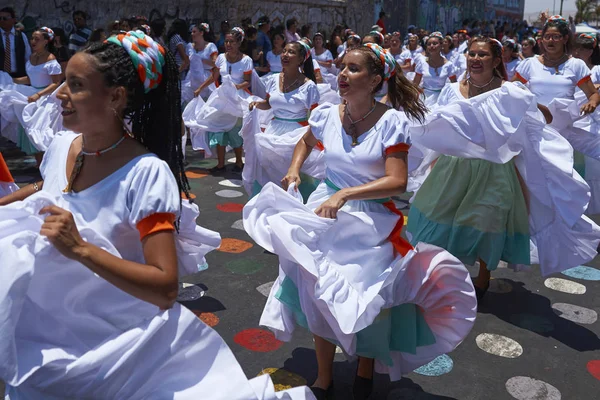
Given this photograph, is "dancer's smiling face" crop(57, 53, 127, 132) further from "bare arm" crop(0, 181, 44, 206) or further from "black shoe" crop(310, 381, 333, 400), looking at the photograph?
"black shoe" crop(310, 381, 333, 400)

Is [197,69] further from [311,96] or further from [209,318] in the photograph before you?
[209,318]

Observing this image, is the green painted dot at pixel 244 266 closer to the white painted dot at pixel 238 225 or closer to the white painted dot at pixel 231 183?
the white painted dot at pixel 238 225

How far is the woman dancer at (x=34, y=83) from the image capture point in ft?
26.7

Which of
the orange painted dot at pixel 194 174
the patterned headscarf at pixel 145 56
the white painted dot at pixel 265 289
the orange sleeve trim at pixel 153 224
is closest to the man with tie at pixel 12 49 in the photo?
the orange painted dot at pixel 194 174

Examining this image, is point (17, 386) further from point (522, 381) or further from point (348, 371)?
point (522, 381)

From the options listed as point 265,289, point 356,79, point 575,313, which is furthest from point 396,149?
point 575,313

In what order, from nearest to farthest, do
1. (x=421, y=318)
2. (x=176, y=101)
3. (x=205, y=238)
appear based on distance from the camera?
(x=176, y=101) → (x=205, y=238) → (x=421, y=318)

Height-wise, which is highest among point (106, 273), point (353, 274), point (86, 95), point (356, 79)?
point (86, 95)

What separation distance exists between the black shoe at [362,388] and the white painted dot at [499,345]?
3.40 feet

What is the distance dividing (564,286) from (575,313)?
546mm

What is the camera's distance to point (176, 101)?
223 cm

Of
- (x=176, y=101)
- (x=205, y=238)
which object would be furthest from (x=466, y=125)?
(x=176, y=101)

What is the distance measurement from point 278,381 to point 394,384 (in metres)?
0.64

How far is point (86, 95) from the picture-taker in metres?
2.00
